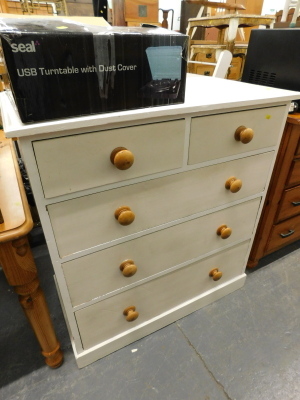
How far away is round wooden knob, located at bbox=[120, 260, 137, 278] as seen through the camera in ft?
2.48

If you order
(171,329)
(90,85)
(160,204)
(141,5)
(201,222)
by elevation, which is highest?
(141,5)

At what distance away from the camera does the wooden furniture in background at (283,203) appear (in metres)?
0.95

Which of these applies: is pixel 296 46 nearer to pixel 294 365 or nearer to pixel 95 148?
pixel 95 148

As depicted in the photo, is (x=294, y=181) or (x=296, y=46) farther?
(x=294, y=181)

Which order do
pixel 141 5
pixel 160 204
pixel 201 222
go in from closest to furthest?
1. pixel 160 204
2. pixel 201 222
3. pixel 141 5

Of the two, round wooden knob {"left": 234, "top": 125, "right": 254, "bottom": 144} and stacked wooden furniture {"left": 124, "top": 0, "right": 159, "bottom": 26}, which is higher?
stacked wooden furniture {"left": 124, "top": 0, "right": 159, "bottom": 26}

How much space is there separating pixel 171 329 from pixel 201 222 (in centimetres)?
51

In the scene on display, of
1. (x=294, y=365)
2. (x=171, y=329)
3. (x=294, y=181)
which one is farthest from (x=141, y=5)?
(x=294, y=365)

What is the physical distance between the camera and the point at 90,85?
50 centimetres

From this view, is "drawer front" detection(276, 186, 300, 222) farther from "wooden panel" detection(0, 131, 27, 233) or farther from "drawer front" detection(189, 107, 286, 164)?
"wooden panel" detection(0, 131, 27, 233)

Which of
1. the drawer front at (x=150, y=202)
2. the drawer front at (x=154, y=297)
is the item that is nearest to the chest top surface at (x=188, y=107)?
the drawer front at (x=150, y=202)

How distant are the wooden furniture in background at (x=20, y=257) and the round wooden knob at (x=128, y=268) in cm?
25

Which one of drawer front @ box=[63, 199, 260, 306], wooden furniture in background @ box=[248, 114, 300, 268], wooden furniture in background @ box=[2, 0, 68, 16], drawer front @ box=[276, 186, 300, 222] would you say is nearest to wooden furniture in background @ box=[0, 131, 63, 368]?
drawer front @ box=[63, 199, 260, 306]

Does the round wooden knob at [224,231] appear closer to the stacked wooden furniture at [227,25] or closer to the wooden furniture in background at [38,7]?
the stacked wooden furniture at [227,25]
